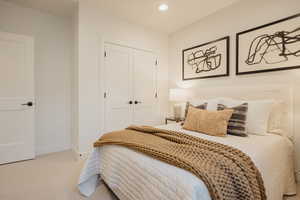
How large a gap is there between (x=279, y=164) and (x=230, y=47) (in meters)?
1.88

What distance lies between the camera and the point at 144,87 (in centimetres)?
366

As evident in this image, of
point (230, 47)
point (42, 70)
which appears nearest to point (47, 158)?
point (42, 70)

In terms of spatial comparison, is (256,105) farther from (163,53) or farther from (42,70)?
(42,70)

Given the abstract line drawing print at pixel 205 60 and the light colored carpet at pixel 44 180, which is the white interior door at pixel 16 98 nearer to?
the light colored carpet at pixel 44 180

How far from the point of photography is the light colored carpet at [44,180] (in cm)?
180

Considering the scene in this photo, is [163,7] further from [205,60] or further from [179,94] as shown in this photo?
[179,94]

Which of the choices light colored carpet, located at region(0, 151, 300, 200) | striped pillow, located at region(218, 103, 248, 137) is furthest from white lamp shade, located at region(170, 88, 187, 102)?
light colored carpet, located at region(0, 151, 300, 200)

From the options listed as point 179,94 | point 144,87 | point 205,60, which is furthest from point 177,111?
point 205,60

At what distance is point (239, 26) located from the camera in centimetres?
262

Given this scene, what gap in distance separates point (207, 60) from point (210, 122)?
1561mm

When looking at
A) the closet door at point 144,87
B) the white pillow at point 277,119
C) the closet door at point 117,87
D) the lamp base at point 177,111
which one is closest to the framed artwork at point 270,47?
the white pillow at point 277,119

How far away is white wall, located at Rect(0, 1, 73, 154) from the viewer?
2937mm

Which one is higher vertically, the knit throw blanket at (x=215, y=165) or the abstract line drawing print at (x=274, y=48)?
the abstract line drawing print at (x=274, y=48)

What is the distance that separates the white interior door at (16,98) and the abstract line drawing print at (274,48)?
142 inches
